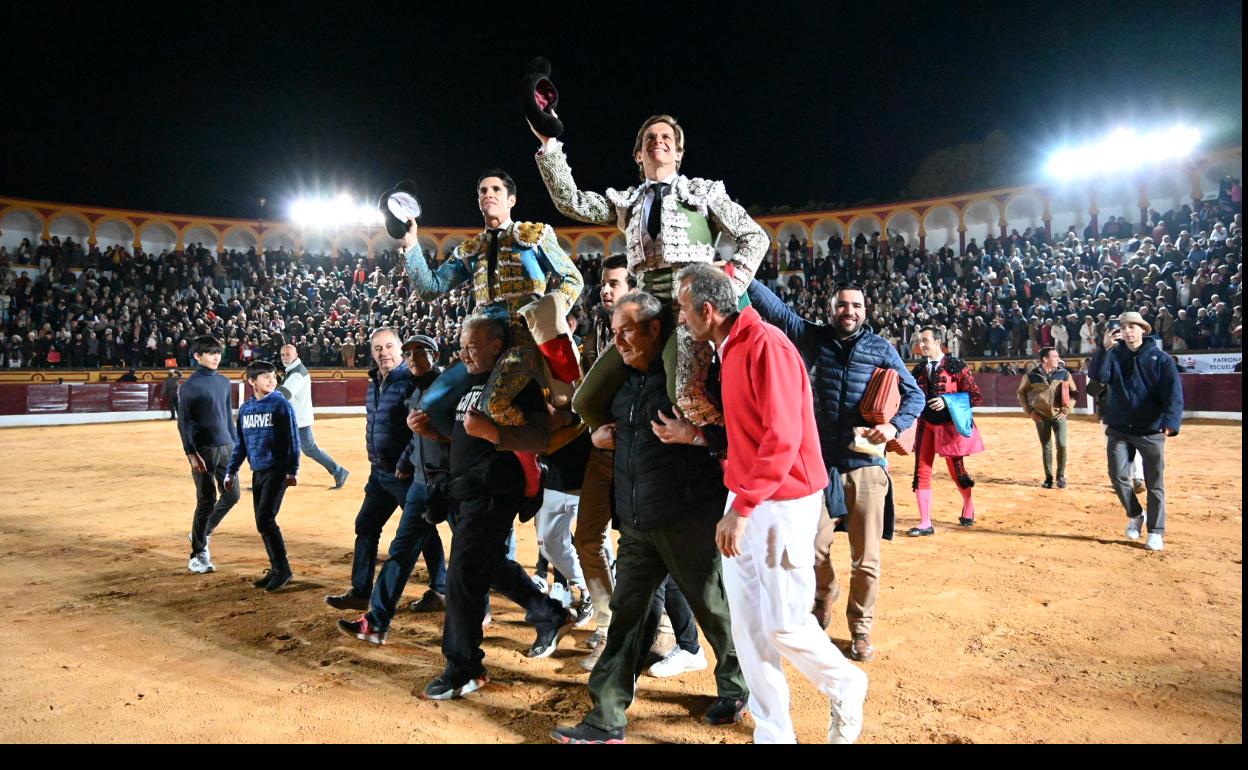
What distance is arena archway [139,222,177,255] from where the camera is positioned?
105ft

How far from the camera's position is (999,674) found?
3.43m

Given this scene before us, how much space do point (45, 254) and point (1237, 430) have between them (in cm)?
3623

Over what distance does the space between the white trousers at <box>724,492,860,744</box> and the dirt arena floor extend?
1.40 feet

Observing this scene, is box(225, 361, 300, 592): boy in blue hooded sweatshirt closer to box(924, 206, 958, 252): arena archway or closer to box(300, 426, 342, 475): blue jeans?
box(300, 426, 342, 475): blue jeans

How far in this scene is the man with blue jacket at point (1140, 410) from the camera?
5734 mm

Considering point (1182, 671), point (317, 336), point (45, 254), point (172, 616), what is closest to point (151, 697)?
point (172, 616)

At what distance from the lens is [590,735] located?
2.72 metres

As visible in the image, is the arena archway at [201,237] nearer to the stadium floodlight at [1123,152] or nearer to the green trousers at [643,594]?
the stadium floodlight at [1123,152]

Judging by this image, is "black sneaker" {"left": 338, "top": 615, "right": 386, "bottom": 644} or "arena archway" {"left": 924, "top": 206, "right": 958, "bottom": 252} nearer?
"black sneaker" {"left": 338, "top": 615, "right": 386, "bottom": 644}

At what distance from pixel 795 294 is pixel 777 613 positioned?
1083 inches

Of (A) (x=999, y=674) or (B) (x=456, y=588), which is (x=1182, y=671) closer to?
(A) (x=999, y=674)

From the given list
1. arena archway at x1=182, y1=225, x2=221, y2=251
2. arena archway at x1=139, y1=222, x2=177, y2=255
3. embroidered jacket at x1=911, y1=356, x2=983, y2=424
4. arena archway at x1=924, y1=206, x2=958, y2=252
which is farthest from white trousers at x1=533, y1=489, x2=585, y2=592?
arena archway at x1=139, y1=222, x2=177, y2=255

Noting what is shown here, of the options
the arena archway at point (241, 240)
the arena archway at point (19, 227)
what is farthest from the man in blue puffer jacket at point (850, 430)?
the arena archway at point (241, 240)

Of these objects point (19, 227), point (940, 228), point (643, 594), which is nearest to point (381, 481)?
point (643, 594)
